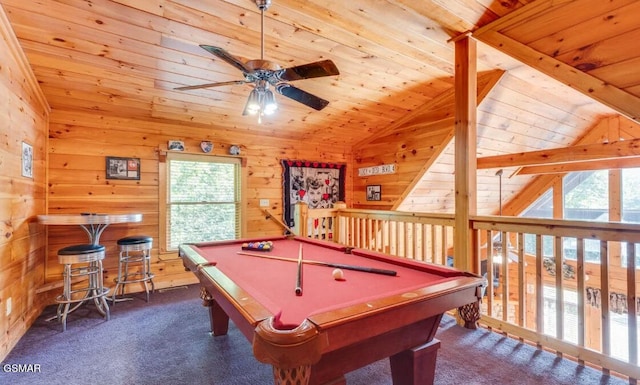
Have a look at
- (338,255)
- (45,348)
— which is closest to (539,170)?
(338,255)

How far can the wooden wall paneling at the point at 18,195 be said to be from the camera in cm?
215

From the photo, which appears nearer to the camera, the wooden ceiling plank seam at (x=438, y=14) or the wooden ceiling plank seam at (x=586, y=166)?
the wooden ceiling plank seam at (x=438, y=14)

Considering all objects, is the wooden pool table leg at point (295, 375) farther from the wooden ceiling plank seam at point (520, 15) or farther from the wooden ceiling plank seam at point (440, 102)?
the wooden ceiling plank seam at point (440, 102)

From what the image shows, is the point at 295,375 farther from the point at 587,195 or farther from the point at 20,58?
the point at 587,195

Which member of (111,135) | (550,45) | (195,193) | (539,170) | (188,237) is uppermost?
(550,45)

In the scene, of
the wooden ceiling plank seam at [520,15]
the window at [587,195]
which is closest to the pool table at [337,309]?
the wooden ceiling plank seam at [520,15]

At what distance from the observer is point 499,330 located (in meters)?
2.51

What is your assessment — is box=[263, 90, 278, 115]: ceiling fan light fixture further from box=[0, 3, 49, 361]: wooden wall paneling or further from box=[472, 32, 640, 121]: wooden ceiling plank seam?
box=[472, 32, 640, 121]: wooden ceiling plank seam

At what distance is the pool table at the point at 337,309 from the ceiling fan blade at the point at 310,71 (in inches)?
47.3

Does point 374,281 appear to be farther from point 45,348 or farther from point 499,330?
point 45,348

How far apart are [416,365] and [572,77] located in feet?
7.77

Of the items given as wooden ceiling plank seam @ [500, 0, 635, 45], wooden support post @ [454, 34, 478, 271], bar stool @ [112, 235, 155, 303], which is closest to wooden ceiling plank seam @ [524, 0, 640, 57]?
wooden ceiling plank seam @ [500, 0, 635, 45]

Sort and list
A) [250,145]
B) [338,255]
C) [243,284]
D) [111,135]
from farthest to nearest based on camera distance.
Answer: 1. [250,145]
2. [111,135]
3. [338,255]
4. [243,284]

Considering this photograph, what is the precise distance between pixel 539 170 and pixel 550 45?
11.1 feet
